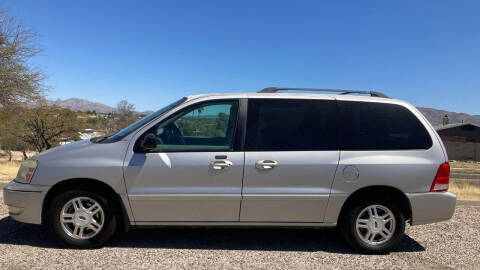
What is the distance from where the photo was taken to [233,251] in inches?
163

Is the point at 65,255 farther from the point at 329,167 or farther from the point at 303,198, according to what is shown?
the point at 329,167

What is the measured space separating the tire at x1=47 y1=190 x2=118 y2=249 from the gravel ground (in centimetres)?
12

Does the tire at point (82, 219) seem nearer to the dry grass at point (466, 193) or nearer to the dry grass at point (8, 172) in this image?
the dry grass at point (8, 172)

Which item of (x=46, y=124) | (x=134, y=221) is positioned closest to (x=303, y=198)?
(x=134, y=221)

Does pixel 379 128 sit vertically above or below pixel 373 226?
above

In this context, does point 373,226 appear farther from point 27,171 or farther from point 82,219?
point 27,171

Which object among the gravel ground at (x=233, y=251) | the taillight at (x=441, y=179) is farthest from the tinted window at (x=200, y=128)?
the taillight at (x=441, y=179)

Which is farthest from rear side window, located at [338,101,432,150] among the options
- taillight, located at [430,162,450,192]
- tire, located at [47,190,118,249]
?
tire, located at [47,190,118,249]

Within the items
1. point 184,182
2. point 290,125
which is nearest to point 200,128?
point 184,182

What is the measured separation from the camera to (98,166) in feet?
13.0

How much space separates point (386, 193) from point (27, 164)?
13.7ft

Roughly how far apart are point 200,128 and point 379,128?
2.14m

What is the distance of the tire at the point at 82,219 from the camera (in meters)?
4.04

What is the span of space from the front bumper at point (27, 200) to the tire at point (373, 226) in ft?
11.4
